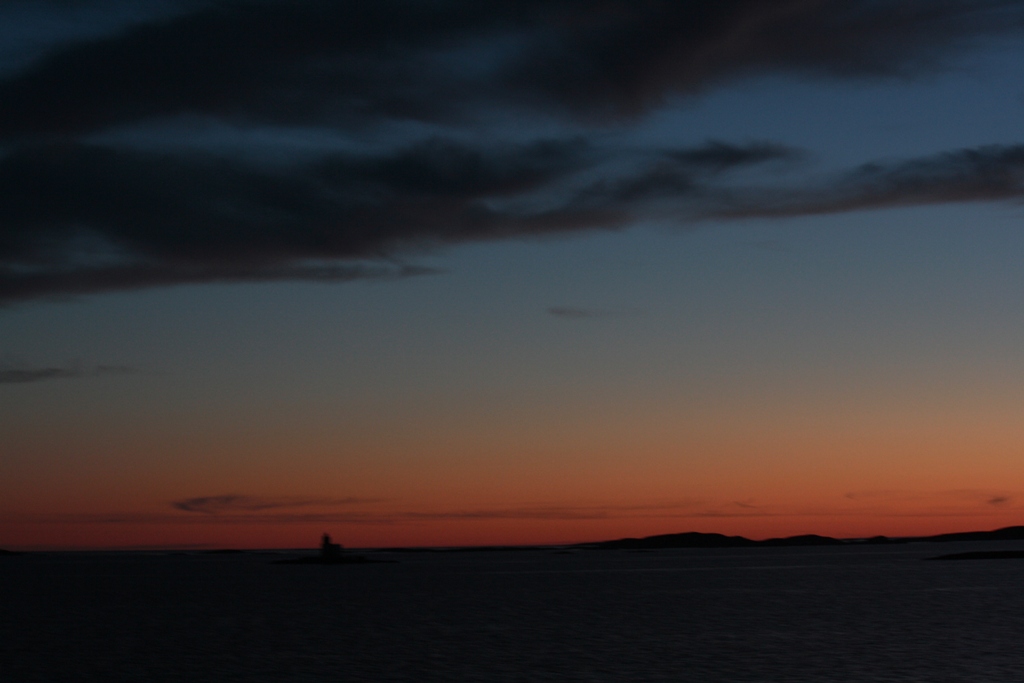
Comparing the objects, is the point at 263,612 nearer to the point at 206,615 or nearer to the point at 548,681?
the point at 206,615

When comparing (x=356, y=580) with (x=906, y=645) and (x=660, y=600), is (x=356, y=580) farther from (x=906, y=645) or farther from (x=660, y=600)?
(x=906, y=645)

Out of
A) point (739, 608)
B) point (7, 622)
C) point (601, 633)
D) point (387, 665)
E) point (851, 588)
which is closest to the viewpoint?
point (387, 665)

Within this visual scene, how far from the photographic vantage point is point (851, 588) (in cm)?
14912

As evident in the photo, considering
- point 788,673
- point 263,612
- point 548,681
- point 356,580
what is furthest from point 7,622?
point 356,580

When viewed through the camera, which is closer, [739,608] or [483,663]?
[483,663]

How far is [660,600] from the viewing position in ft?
412

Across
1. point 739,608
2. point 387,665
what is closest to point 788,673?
point 387,665

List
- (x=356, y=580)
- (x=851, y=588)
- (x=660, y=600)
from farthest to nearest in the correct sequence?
(x=356, y=580) < (x=851, y=588) < (x=660, y=600)

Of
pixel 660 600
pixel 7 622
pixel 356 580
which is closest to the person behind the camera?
pixel 7 622

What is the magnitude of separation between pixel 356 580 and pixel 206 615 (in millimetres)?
85931

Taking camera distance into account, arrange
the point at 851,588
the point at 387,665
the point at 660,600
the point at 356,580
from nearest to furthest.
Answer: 1. the point at 387,665
2. the point at 660,600
3. the point at 851,588
4. the point at 356,580

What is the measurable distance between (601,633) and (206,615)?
137ft

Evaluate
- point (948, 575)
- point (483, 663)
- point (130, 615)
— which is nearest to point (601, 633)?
point (483, 663)

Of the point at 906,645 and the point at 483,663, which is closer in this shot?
the point at 483,663
